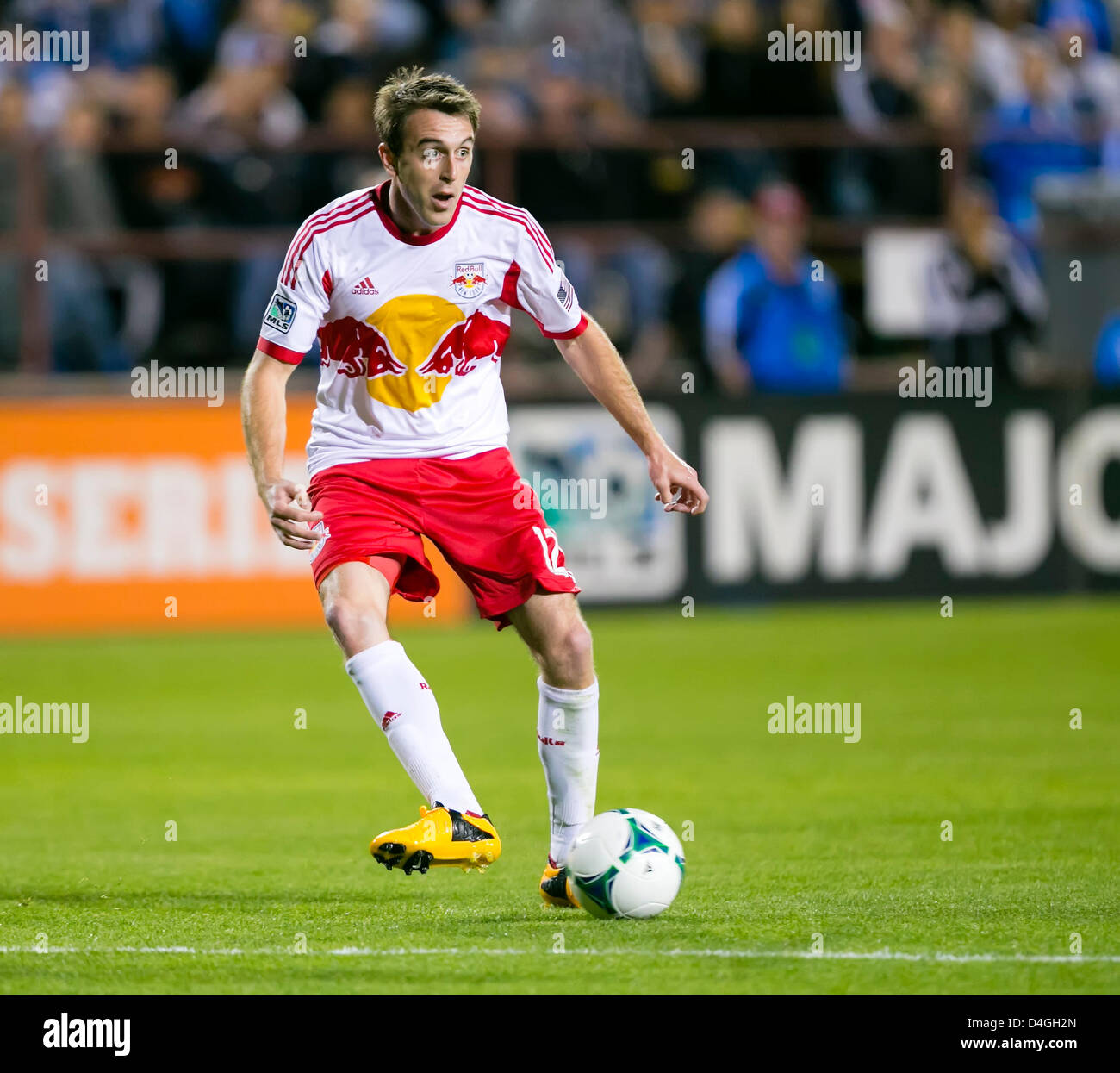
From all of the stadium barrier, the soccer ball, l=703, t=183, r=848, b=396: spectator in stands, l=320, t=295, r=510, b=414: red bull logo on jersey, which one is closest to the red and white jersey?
l=320, t=295, r=510, b=414: red bull logo on jersey

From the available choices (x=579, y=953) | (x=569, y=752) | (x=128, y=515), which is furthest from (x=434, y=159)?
(x=128, y=515)

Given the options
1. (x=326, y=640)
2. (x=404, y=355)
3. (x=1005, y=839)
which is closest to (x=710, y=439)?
(x=326, y=640)

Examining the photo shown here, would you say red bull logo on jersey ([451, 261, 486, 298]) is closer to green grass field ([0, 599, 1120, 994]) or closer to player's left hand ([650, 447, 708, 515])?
player's left hand ([650, 447, 708, 515])

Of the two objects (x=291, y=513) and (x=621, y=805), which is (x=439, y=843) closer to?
(x=291, y=513)

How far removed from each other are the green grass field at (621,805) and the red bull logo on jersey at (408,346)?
1.58 m

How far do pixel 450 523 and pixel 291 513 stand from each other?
74 centimetres

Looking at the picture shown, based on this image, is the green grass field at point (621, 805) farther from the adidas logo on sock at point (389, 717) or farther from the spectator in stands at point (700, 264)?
the spectator in stands at point (700, 264)

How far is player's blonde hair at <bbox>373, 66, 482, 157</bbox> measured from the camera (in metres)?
6.24

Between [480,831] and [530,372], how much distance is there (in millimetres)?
10123

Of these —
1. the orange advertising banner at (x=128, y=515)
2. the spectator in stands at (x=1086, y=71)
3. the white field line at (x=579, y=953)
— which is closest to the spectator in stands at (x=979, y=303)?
the spectator in stands at (x=1086, y=71)

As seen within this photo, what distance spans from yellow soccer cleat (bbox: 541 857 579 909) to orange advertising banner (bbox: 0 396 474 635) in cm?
820

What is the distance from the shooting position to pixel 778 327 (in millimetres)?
15617
